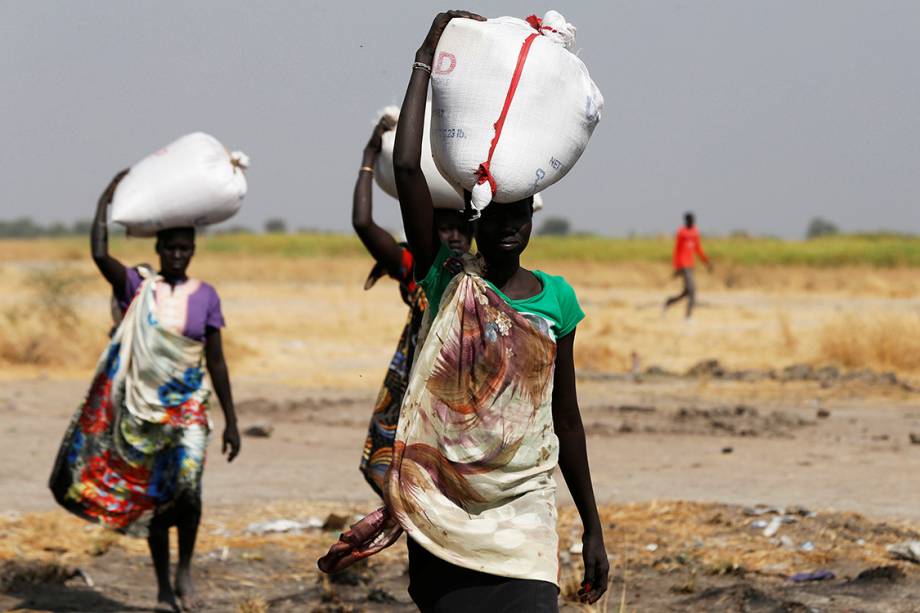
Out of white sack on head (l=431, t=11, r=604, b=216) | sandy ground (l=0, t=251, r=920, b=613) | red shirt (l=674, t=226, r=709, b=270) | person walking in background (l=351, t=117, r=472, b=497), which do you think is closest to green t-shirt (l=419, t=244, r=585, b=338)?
white sack on head (l=431, t=11, r=604, b=216)

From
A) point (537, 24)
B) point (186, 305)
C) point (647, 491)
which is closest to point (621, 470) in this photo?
point (647, 491)

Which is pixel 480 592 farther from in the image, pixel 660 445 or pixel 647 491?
pixel 660 445

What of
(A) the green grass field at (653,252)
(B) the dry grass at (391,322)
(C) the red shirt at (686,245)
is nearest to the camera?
(B) the dry grass at (391,322)

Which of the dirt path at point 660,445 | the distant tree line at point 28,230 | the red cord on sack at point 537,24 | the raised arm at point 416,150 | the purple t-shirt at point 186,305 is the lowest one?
the distant tree line at point 28,230

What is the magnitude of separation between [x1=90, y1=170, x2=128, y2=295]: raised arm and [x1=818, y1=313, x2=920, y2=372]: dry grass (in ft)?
34.1

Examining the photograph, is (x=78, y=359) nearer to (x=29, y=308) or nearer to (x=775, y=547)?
(x=29, y=308)

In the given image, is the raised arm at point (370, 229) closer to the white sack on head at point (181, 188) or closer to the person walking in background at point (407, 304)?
the person walking in background at point (407, 304)

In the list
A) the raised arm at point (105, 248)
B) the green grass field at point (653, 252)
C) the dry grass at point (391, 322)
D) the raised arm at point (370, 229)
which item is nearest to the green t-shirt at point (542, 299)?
the raised arm at point (370, 229)

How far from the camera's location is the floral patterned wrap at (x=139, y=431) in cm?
586

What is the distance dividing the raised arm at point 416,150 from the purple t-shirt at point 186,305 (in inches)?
112

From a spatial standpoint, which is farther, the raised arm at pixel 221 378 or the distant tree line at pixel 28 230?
the distant tree line at pixel 28 230

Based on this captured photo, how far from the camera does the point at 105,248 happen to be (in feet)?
20.0

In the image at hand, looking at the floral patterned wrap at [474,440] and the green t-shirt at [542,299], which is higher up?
the green t-shirt at [542,299]

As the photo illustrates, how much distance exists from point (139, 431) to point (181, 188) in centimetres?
108
